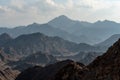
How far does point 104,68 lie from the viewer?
43.0m

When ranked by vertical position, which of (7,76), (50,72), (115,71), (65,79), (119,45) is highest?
(119,45)

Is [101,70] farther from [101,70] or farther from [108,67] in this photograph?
[108,67]

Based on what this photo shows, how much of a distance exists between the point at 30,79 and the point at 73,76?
87.9 meters

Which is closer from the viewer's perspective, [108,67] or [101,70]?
[108,67]

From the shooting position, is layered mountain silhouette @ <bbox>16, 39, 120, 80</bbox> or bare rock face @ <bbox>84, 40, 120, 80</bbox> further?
layered mountain silhouette @ <bbox>16, 39, 120, 80</bbox>

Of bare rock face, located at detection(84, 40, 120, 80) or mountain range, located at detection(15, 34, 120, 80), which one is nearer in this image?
bare rock face, located at detection(84, 40, 120, 80)

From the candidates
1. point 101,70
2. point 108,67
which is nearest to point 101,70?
point 101,70

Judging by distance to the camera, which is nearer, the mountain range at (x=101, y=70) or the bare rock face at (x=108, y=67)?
the bare rock face at (x=108, y=67)

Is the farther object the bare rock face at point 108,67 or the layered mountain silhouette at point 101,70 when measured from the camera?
the layered mountain silhouette at point 101,70

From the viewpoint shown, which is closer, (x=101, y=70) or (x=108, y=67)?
(x=108, y=67)

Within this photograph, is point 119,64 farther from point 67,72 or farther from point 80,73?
point 67,72

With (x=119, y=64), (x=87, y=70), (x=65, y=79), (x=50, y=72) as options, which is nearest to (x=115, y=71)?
(x=119, y=64)

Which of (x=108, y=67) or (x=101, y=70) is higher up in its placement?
(x=108, y=67)

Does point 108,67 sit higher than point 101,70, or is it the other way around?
point 108,67
